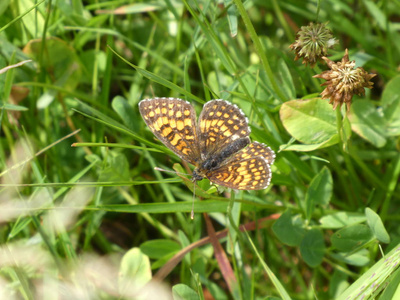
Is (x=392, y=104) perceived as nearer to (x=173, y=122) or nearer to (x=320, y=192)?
(x=320, y=192)

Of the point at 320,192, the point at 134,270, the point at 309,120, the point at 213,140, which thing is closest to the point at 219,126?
the point at 213,140

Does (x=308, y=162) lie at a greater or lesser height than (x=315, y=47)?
lesser

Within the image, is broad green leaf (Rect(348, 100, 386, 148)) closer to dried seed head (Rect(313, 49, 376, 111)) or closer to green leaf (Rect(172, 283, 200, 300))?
dried seed head (Rect(313, 49, 376, 111))

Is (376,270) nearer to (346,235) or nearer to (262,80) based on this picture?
(346,235)

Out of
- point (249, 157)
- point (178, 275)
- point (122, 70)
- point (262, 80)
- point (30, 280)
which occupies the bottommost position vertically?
point (178, 275)

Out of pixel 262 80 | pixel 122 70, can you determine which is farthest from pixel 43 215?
pixel 262 80

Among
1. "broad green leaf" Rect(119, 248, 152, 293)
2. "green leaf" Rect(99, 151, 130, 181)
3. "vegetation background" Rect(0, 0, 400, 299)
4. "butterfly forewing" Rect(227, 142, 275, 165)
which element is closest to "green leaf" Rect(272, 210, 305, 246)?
"vegetation background" Rect(0, 0, 400, 299)

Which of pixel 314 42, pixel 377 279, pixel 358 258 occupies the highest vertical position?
pixel 314 42
